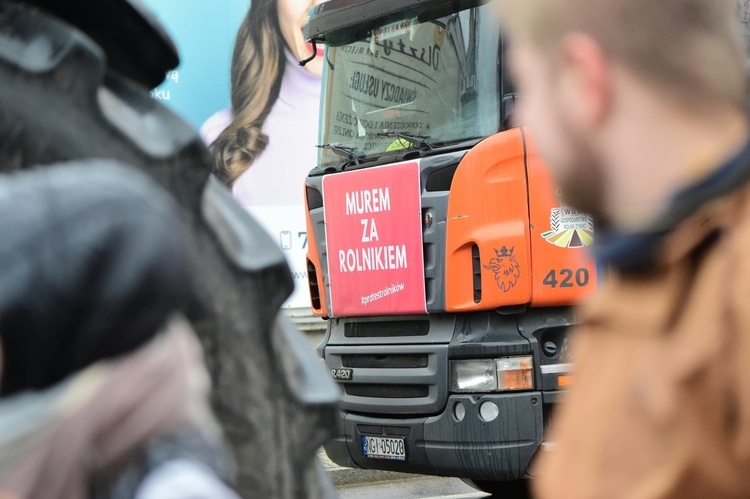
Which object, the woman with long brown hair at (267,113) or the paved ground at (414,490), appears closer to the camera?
the paved ground at (414,490)

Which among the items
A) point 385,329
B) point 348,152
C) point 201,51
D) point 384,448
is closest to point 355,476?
point 384,448

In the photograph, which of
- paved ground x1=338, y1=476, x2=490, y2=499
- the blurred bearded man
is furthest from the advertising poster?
the blurred bearded man

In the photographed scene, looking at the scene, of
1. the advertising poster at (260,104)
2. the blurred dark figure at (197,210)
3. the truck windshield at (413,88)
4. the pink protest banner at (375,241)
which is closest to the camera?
the blurred dark figure at (197,210)

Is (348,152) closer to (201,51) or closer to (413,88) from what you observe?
(413,88)

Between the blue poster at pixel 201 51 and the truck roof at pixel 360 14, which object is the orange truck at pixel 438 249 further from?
the blue poster at pixel 201 51

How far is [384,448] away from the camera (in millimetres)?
5570

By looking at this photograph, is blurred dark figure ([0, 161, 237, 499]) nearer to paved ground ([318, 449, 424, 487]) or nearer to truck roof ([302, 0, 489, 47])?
truck roof ([302, 0, 489, 47])

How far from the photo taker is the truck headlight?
16.5 feet

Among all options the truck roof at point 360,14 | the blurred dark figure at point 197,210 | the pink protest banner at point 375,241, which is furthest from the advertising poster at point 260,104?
the blurred dark figure at point 197,210

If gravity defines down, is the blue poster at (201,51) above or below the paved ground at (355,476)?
above

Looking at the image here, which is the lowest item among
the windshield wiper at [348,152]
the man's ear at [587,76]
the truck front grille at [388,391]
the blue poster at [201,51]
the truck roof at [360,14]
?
the truck front grille at [388,391]

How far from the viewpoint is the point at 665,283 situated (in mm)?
1274

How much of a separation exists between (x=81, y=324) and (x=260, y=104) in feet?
31.7

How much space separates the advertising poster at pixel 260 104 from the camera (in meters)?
10.3
